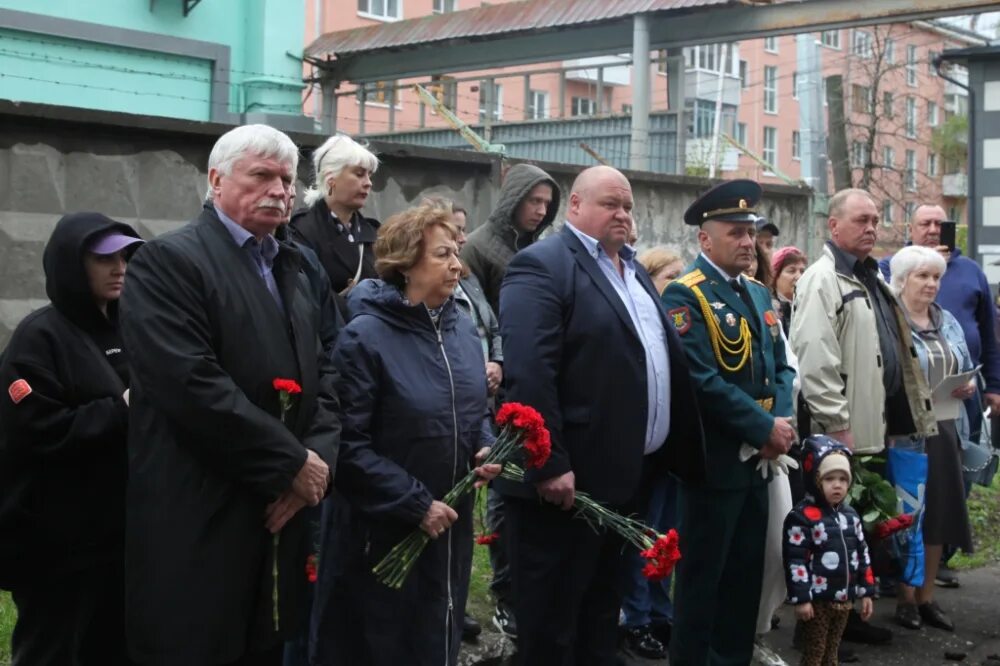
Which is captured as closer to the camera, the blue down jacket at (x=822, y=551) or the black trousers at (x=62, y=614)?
the black trousers at (x=62, y=614)

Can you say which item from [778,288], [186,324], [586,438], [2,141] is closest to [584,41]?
[778,288]

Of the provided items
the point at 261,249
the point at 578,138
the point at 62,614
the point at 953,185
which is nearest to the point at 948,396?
the point at 261,249

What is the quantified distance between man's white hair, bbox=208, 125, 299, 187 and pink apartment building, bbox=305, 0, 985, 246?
36.7 feet

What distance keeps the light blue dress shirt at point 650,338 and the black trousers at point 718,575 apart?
534 mm

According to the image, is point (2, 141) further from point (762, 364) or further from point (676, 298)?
point (762, 364)

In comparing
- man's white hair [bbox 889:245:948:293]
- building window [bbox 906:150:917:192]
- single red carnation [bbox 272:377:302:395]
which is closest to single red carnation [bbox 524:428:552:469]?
single red carnation [bbox 272:377:302:395]

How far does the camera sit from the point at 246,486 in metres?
3.91

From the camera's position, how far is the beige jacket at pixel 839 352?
21.5ft

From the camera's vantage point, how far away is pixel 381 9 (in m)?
37.6

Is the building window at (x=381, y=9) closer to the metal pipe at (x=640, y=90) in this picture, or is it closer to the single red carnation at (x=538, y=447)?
the metal pipe at (x=640, y=90)

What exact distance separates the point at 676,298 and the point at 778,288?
7.41 ft

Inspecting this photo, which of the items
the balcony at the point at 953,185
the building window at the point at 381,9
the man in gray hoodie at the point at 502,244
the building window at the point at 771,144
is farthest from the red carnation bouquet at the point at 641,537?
the building window at the point at 771,144

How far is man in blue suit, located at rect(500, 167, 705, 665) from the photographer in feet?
16.5

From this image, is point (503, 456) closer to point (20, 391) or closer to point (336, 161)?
point (20, 391)
